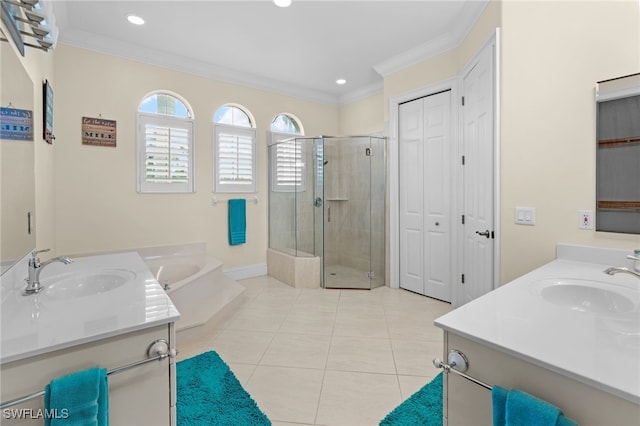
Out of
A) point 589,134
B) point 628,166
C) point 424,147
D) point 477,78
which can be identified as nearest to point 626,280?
point 628,166

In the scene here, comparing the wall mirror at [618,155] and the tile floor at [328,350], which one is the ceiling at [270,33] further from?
the tile floor at [328,350]

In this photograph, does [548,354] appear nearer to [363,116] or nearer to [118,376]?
[118,376]

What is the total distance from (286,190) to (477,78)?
2.66 meters

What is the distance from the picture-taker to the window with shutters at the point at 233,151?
3.93 metres

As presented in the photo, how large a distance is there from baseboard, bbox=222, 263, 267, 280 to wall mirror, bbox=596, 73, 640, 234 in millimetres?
3659

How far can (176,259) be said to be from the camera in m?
3.50

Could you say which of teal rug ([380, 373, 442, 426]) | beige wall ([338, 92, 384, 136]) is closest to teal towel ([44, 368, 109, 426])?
teal rug ([380, 373, 442, 426])

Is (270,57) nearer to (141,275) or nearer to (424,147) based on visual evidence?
(424,147)

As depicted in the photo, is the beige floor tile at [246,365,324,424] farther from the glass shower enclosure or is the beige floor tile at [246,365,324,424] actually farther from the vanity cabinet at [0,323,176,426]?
the glass shower enclosure

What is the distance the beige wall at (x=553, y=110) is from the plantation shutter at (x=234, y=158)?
10.0ft

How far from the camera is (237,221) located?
4.06m

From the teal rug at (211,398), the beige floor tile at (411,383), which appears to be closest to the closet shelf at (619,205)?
the beige floor tile at (411,383)

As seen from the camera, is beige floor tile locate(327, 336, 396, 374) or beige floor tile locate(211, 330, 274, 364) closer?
beige floor tile locate(327, 336, 396, 374)

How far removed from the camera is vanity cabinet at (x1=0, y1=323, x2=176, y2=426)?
833 millimetres
